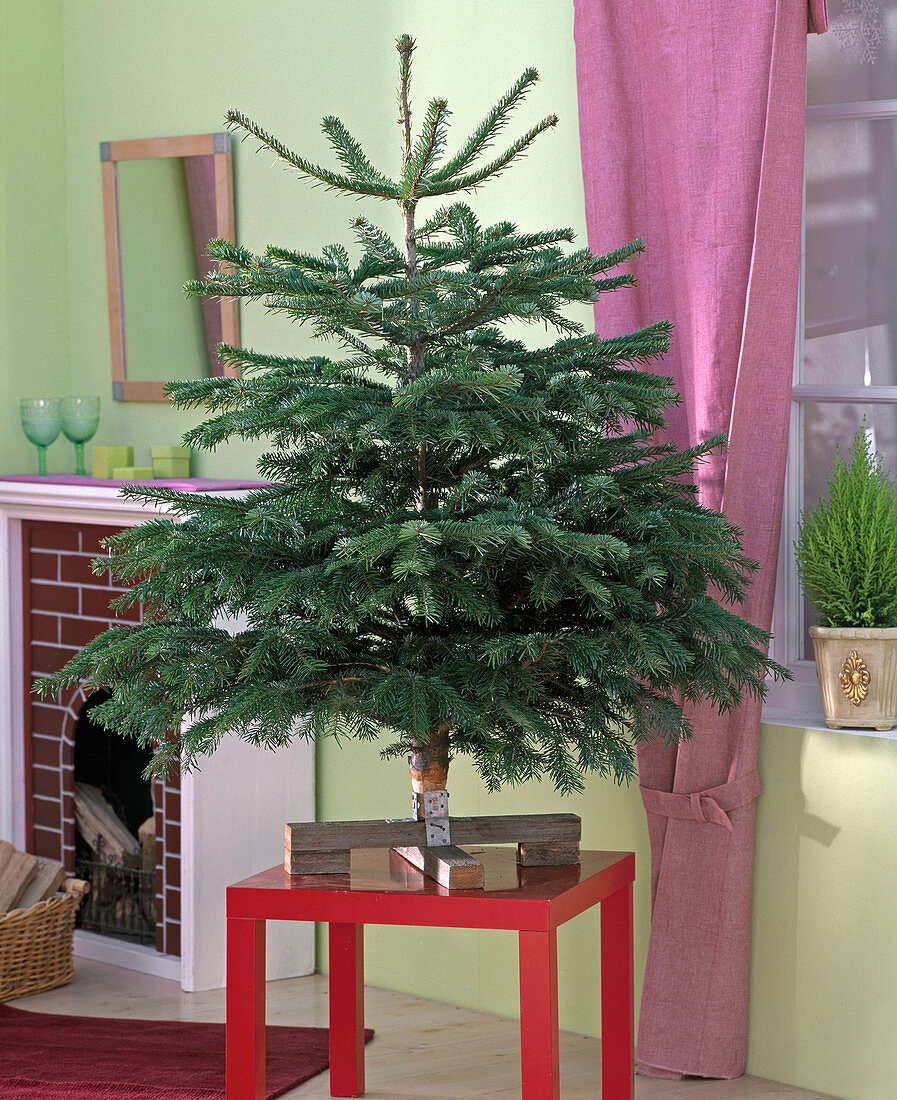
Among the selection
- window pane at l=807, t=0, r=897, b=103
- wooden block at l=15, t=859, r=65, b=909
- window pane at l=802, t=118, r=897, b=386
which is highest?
window pane at l=807, t=0, r=897, b=103

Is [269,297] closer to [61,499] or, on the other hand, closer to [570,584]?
[570,584]

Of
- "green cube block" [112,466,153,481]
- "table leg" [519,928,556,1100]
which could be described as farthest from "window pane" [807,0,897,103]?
"green cube block" [112,466,153,481]

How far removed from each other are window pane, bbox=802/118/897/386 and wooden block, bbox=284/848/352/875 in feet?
4.39

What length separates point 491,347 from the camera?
2264mm

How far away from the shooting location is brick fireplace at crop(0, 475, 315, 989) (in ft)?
11.0

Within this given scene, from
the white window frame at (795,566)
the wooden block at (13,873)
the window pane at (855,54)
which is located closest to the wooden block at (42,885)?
the wooden block at (13,873)

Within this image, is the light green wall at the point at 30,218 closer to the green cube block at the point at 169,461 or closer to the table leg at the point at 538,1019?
the green cube block at the point at 169,461

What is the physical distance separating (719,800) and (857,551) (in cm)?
54

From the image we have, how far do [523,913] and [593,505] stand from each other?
2.05 ft

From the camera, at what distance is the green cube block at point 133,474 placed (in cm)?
371

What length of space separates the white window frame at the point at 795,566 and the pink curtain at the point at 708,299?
0.17 metres

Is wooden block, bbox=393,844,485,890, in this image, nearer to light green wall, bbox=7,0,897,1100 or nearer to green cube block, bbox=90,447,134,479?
light green wall, bbox=7,0,897,1100

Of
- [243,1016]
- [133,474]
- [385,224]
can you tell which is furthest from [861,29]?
[243,1016]

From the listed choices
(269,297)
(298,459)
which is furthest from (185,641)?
(269,297)
